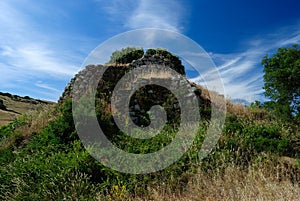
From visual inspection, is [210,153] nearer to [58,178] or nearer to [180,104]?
[58,178]

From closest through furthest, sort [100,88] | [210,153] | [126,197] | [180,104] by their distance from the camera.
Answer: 1. [126,197]
2. [210,153]
3. [180,104]
4. [100,88]

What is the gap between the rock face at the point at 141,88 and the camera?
1052 centimetres

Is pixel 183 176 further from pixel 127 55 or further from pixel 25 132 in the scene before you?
pixel 127 55

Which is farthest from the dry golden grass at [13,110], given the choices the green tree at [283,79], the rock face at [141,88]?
the green tree at [283,79]

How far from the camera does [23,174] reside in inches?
237

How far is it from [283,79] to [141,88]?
261 inches

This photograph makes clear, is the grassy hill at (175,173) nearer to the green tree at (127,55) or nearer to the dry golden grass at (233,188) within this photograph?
the dry golden grass at (233,188)

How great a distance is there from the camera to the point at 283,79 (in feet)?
42.7

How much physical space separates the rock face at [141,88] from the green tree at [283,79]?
11.9 ft

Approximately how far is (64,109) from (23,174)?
4.10 metres

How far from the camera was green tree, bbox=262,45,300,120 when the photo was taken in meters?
12.3

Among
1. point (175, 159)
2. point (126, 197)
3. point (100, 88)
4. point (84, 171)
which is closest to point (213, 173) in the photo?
point (175, 159)

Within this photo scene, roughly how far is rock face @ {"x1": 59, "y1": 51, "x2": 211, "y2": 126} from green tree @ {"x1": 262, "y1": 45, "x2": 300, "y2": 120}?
362 centimetres

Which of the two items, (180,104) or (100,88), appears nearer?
(180,104)
